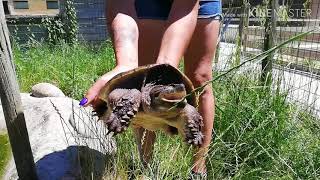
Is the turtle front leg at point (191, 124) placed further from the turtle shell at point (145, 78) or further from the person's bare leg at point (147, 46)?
the person's bare leg at point (147, 46)

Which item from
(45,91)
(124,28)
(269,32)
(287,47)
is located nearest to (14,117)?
(124,28)

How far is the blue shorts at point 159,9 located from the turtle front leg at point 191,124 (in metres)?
0.61

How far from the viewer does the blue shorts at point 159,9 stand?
6.19 feet

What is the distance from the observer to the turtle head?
1.30 m

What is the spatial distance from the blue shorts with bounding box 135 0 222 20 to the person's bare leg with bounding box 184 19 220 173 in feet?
0.12

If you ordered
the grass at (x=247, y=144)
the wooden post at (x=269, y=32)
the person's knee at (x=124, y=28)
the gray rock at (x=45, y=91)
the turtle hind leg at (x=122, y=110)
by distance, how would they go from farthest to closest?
1. the gray rock at (x=45, y=91)
2. the wooden post at (x=269, y=32)
3. the grass at (x=247, y=144)
4. the person's knee at (x=124, y=28)
5. the turtle hind leg at (x=122, y=110)

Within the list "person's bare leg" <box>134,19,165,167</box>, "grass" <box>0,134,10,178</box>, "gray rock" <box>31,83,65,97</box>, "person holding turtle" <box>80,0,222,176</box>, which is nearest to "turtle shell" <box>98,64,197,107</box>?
"person holding turtle" <box>80,0,222,176</box>

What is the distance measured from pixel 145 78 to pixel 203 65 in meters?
0.64

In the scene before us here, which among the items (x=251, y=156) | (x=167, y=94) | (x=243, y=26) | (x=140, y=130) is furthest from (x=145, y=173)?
(x=243, y=26)

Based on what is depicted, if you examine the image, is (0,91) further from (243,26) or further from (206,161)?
(243,26)

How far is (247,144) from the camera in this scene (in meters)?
2.21

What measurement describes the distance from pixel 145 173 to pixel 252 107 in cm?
80

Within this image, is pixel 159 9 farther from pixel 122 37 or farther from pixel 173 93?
pixel 173 93

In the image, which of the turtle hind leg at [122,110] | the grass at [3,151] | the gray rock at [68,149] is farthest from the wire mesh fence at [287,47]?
the grass at [3,151]
